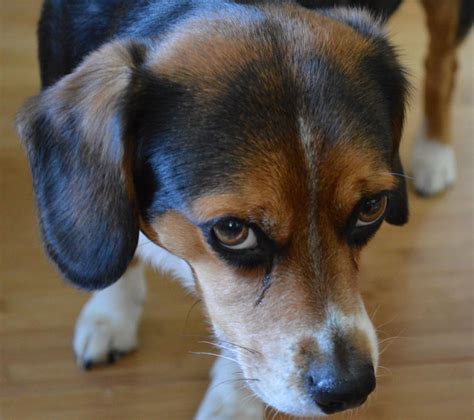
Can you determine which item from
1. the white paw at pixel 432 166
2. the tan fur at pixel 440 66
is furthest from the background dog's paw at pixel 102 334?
the tan fur at pixel 440 66

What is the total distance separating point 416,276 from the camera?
1.86m

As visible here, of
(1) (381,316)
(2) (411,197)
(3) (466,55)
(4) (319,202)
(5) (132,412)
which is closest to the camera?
(4) (319,202)

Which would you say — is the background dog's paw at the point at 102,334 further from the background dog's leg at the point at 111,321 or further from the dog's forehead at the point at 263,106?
the dog's forehead at the point at 263,106

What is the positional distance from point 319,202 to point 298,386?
0.28 m

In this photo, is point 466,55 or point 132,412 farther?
point 466,55

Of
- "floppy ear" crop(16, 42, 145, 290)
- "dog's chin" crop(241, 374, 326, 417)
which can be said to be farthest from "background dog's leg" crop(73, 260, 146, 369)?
"dog's chin" crop(241, 374, 326, 417)

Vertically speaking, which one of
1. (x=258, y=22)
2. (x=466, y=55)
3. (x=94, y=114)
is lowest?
(x=466, y=55)

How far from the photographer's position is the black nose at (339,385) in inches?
45.1

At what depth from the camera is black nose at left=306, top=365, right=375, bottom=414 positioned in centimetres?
114

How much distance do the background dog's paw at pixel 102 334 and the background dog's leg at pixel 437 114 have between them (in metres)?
0.86

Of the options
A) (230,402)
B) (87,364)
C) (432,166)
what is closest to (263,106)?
(230,402)

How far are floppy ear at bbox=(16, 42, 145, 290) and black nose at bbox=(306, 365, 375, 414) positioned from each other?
0.35m

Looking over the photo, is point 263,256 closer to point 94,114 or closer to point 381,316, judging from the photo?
point 94,114

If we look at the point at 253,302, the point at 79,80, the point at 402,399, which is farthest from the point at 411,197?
the point at 79,80
